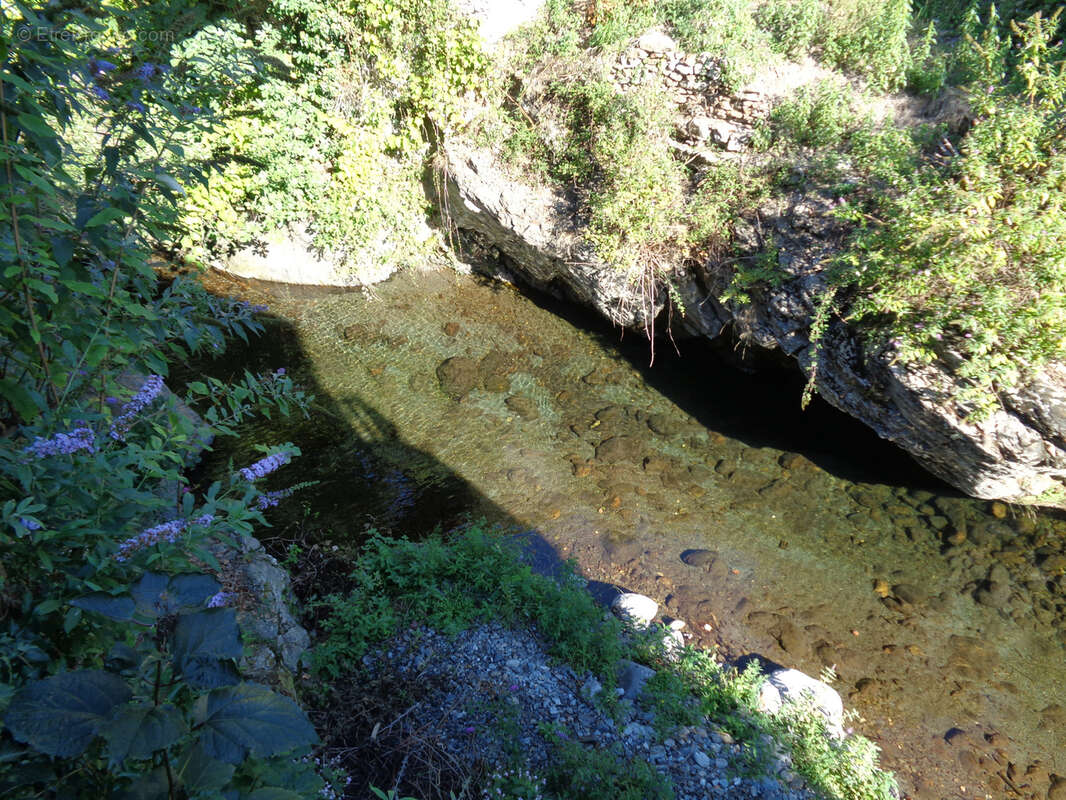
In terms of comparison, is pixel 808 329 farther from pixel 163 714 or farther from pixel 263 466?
pixel 163 714

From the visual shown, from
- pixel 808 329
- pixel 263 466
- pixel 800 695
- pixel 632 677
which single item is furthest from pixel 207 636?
pixel 808 329

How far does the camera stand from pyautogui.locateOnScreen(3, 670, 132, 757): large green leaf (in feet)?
2.82

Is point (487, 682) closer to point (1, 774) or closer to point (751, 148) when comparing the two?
point (1, 774)

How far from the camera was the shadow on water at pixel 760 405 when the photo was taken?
18.9ft

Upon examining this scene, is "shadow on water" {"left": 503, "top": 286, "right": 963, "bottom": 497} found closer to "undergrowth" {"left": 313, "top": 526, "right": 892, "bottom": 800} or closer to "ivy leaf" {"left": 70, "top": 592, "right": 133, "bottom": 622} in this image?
"undergrowth" {"left": 313, "top": 526, "right": 892, "bottom": 800}

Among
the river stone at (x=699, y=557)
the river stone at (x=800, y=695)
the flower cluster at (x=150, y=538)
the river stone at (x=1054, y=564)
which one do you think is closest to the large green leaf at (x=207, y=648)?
the flower cluster at (x=150, y=538)

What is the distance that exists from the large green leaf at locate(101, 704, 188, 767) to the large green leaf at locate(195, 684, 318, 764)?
0.21 ft

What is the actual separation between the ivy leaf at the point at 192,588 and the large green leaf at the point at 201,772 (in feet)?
0.85

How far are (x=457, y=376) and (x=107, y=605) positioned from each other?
18.4 feet

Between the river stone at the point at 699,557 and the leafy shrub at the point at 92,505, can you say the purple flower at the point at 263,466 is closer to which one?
the leafy shrub at the point at 92,505

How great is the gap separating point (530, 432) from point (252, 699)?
502cm

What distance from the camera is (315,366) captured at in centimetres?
650

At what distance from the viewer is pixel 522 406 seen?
629 centimetres

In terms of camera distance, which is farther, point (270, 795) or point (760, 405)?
point (760, 405)
